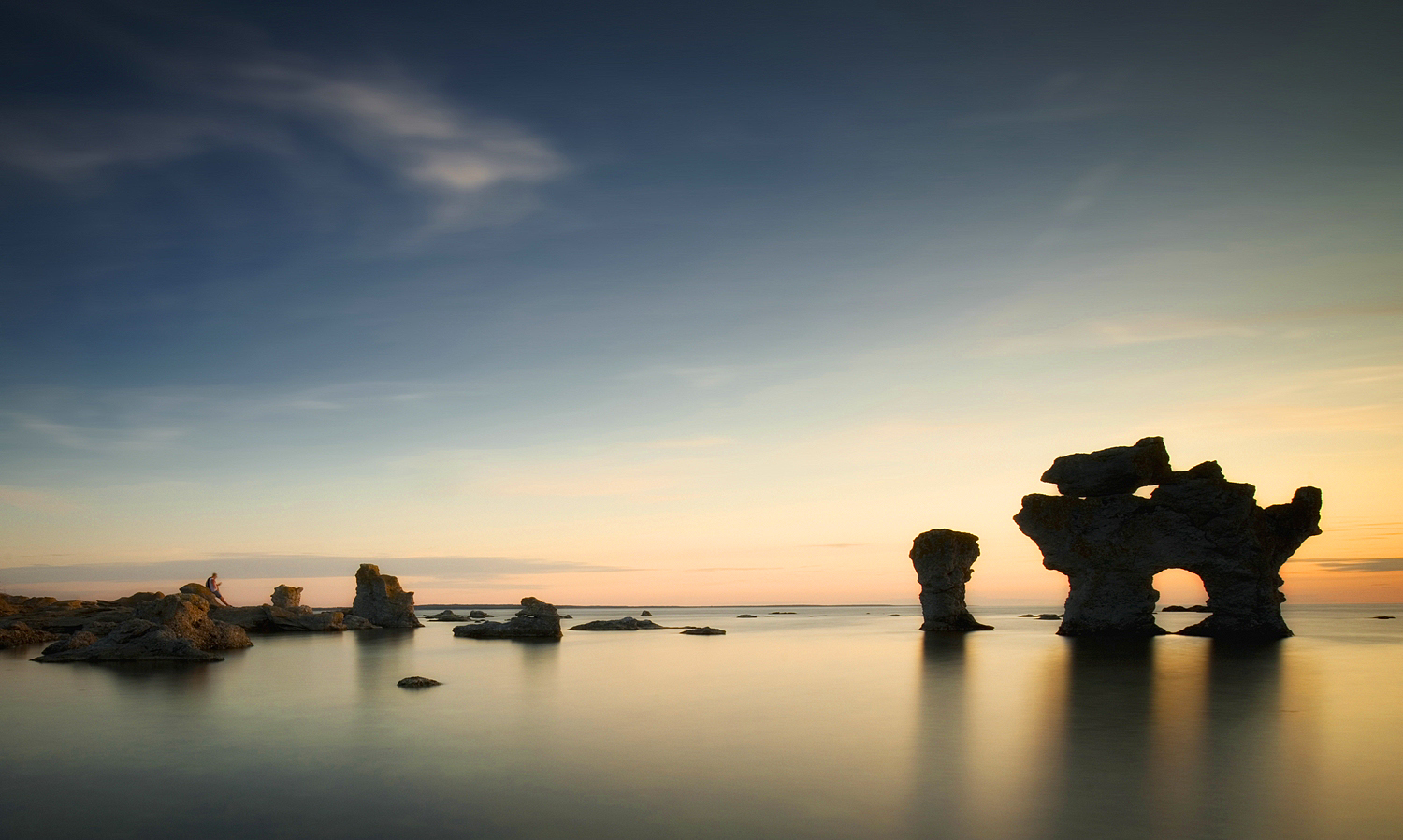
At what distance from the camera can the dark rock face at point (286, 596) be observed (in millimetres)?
60625

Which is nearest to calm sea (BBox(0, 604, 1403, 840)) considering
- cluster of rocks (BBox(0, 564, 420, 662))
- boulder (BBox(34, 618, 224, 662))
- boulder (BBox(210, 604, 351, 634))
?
boulder (BBox(34, 618, 224, 662))

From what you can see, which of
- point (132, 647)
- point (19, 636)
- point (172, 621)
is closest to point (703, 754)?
point (132, 647)

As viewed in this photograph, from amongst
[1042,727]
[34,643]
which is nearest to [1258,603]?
[1042,727]

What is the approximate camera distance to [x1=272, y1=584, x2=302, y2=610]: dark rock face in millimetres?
60625

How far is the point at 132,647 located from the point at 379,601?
3114 centimetres

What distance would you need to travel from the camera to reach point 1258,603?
1663 inches

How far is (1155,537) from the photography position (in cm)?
4122

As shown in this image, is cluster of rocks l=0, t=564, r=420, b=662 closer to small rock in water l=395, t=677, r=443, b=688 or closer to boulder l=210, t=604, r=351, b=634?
boulder l=210, t=604, r=351, b=634

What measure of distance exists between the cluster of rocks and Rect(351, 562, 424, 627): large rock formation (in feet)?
0.22

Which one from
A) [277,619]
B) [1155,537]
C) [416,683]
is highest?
[1155,537]

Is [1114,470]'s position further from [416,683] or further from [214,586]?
[214,586]

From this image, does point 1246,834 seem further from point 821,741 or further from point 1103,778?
point 821,741

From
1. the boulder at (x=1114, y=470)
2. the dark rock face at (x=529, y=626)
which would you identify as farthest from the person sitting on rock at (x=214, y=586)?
the boulder at (x=1114, y=470)

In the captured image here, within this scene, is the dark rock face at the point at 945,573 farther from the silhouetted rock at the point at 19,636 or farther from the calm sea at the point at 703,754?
the silhouetted rock at the point at 19,636
